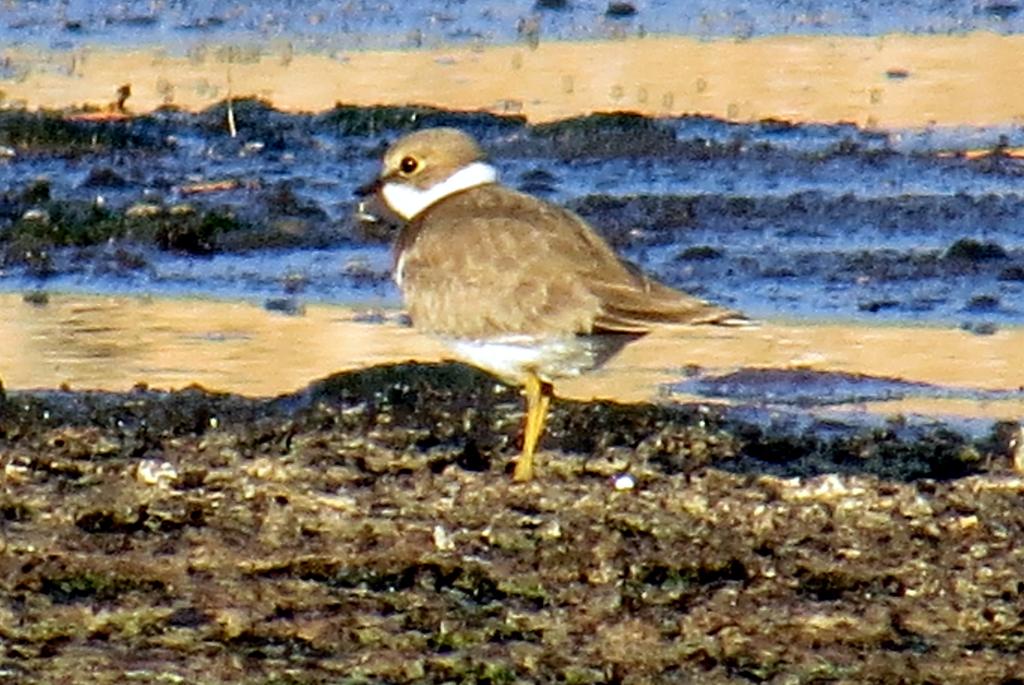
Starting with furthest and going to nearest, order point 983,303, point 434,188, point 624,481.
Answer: point 983,303
point 434,188
point 624,481

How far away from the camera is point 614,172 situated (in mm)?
11047

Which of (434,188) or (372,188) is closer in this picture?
(434,188)

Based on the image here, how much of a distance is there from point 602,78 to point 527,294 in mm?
6820

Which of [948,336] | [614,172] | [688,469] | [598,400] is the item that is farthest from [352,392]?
[614,172]

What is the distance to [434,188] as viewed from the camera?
22.2ft

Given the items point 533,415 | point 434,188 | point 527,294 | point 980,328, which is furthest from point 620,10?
point 527,294

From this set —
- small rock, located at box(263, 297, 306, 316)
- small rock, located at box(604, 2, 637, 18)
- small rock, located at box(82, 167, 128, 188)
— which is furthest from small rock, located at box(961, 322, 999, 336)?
small rock, located at box(604, 2, 637, 18)

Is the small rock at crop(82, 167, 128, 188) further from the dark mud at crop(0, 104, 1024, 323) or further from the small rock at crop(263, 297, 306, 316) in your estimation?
the small rock at crop(263, 297, 306, 316)

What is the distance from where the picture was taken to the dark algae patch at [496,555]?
5004mm

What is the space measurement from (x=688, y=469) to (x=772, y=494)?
0.38 m

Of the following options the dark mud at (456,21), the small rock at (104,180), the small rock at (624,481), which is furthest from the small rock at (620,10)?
the small rock at (624,481)

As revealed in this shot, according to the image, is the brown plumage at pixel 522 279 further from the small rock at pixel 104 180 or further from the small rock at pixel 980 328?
the small rock at pixel 104 180

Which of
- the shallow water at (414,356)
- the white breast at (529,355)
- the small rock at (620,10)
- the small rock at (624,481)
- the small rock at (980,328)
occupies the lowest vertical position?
the shallow water at (414,356)

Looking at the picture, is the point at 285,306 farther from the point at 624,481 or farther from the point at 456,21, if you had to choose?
the point at 456,21
